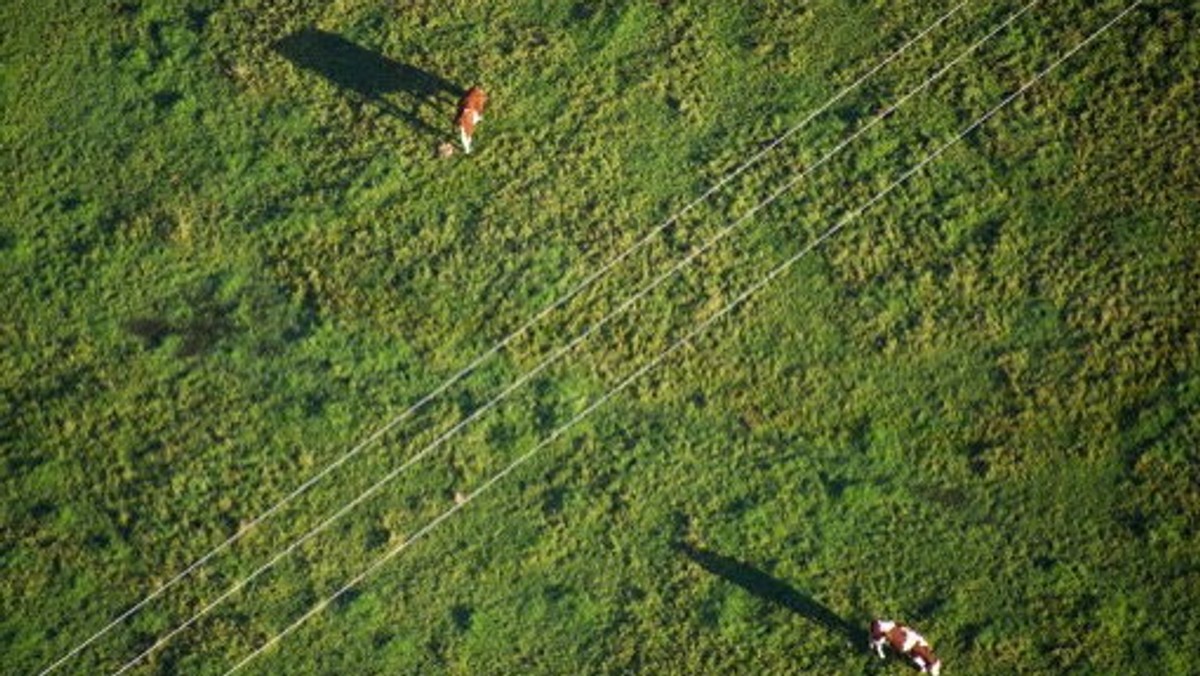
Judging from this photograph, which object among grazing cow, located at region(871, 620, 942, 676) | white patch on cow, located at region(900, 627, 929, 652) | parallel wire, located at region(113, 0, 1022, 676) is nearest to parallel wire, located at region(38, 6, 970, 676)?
parallel wire, located at region(113, 0, 1022, 676)

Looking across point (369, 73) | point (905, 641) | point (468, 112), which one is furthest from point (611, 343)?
point (905, 641)

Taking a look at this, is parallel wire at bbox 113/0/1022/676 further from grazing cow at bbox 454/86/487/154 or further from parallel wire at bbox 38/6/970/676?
grazing cow at bbox 454/86/487/154

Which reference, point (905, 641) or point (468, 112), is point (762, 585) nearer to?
point (905, 641)

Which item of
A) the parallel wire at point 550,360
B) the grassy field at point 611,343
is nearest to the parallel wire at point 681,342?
the grassy field at point 611,343

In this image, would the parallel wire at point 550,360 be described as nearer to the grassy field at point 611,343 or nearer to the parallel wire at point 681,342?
the grassy field at point 611,343

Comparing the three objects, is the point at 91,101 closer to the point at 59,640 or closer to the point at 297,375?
the point at 297,375
